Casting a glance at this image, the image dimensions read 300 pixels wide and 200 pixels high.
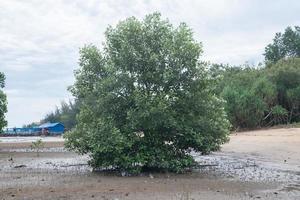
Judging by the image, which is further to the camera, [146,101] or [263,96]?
[263,96]

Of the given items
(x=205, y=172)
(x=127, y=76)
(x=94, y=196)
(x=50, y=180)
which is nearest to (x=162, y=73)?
(x=127, y=76)

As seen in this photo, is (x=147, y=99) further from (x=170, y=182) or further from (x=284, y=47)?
(x=284, y=47)

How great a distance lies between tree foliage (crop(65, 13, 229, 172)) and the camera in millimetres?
16406

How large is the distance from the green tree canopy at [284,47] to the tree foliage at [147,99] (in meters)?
70.9

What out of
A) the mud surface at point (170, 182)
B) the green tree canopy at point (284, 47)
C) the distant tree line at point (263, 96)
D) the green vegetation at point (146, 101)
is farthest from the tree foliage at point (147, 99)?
the green tree canopy at point (284, 47)

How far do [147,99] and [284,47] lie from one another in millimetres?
74929

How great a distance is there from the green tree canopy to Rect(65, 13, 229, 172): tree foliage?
233ft

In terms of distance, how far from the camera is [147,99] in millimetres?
16312

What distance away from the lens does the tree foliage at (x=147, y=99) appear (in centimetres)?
1641

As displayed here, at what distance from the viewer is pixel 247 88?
45.2 m

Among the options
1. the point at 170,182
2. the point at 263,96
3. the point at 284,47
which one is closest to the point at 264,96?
the point at 263,96

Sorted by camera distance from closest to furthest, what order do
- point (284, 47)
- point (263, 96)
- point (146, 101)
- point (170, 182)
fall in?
1. point (170, 182)
2. point (146, 101)
3. point (263, 96)
4. point (284, 47)

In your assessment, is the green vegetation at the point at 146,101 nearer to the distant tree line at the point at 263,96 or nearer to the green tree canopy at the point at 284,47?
the distant tree line at the point at 263,96

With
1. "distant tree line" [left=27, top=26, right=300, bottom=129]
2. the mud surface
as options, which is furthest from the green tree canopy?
the mud surface
